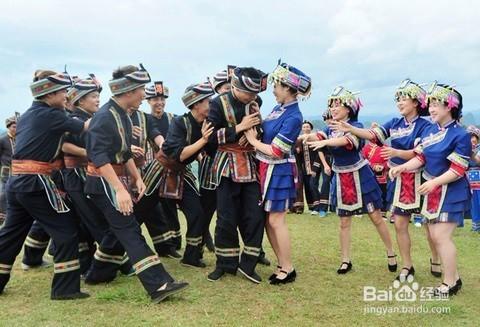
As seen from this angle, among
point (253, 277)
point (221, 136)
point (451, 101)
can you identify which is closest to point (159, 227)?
point (253, 277)

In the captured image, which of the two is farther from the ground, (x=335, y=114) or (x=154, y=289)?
(x=335, y=114)

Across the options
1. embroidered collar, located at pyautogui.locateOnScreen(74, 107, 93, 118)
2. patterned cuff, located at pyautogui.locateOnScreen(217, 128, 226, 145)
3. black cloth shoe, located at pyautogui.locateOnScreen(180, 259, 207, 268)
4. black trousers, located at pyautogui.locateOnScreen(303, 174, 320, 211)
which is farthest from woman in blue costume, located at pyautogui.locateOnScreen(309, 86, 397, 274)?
black trousers, located at pyautogui.locateOnScreen(303, 174, 320, 211)

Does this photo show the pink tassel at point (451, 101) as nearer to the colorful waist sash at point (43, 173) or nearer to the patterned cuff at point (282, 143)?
the patterned cuff at point (282, 143)

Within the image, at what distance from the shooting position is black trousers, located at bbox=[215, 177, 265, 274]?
199 inches

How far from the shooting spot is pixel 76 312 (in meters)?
4.20

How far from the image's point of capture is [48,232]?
183 inches

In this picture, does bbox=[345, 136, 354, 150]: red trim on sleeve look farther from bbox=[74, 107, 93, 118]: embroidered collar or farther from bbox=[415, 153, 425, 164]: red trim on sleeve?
bbox=[74, 107, 93, 118]: embroidered collar

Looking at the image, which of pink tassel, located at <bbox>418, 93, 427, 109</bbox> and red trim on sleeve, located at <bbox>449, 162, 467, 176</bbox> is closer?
red trim on sleeve, located at <bbox>449, 162, 467, 176</bbox>

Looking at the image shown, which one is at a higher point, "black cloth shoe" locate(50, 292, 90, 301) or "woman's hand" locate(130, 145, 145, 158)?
"woman's hand" locate(130, 145, 145, 158)

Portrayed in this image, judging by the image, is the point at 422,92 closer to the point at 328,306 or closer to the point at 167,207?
the point at 328,306

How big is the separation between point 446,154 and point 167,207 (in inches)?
129

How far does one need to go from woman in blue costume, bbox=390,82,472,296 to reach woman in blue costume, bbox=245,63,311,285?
4.07ft

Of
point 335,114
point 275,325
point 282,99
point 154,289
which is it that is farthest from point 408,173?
point 154,289

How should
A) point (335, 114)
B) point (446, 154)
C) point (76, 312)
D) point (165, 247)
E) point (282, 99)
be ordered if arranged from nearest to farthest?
point (76, 312)
point (446, 154)
point (282, 99)
point (335, 114)
point (165, 247)
